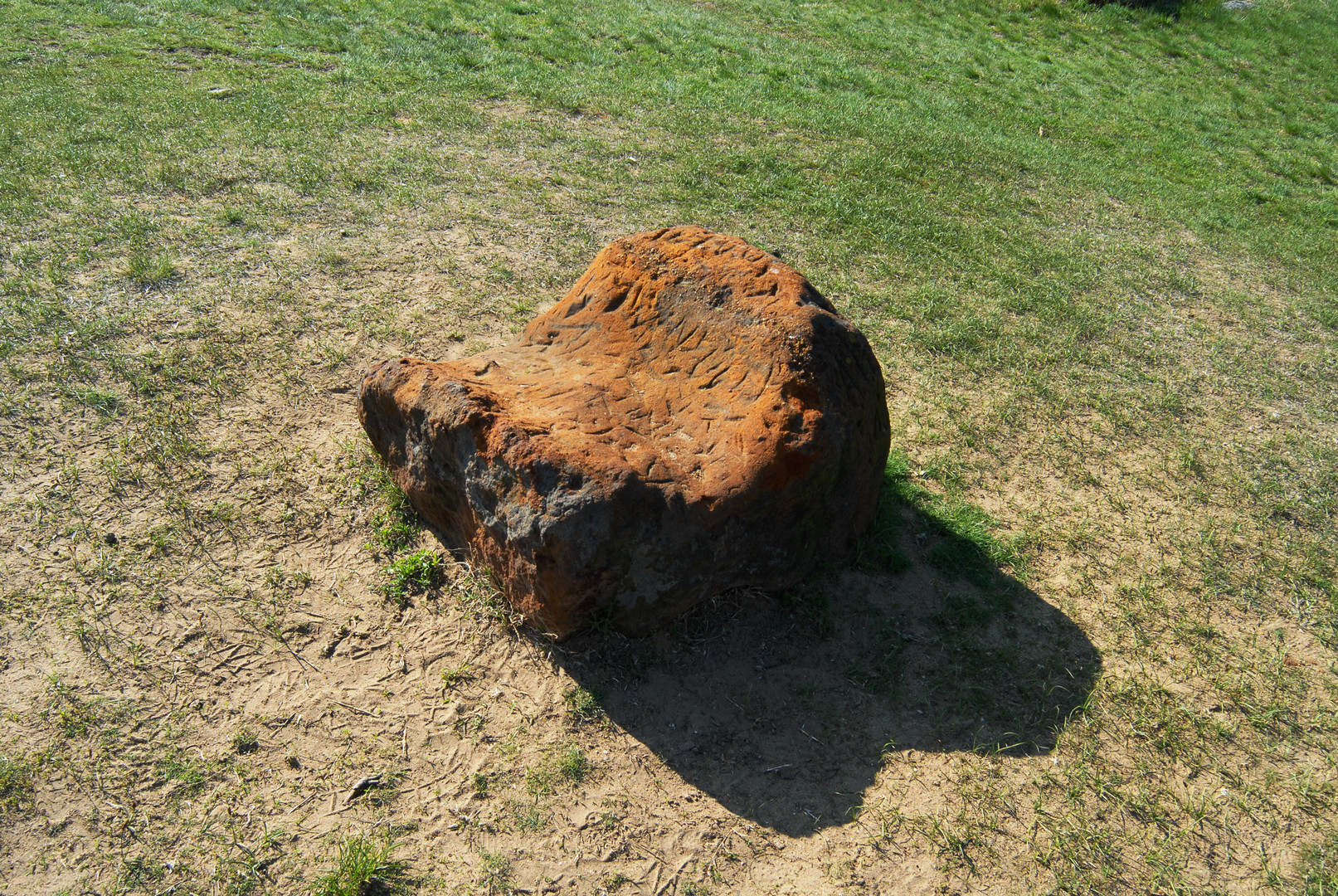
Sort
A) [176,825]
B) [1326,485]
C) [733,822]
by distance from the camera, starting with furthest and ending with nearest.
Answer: [1326,485], [733,822], [176,825]

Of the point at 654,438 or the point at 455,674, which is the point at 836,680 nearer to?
the point at 654,438

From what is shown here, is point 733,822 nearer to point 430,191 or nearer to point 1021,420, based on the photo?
point 1021,420

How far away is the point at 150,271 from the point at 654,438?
4.21 metres

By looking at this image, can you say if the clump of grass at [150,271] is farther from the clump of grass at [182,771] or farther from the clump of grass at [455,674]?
the clump of grass at [455,674]

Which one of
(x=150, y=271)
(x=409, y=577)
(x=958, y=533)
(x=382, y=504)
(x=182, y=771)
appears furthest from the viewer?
(x=150, y=271)

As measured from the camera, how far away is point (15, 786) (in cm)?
317

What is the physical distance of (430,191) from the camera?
748 centimetres

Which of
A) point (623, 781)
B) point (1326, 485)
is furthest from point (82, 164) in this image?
point (1326, 485)

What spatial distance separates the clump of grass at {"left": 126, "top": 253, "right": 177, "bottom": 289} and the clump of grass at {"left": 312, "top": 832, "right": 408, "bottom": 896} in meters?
4.39

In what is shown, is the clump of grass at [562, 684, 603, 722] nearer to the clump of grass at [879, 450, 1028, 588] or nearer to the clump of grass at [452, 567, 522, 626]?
the clump of grass at [452, 567, 522, 626]

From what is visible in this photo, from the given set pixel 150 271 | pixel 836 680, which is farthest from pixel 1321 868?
pixel 150 271

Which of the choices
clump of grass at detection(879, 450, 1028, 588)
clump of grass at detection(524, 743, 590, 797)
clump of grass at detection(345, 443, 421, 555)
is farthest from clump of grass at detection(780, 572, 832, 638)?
clump of grass at detection(345, 443, 421, 555)

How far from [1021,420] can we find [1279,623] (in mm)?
1812

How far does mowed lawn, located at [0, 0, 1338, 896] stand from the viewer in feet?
10.8
